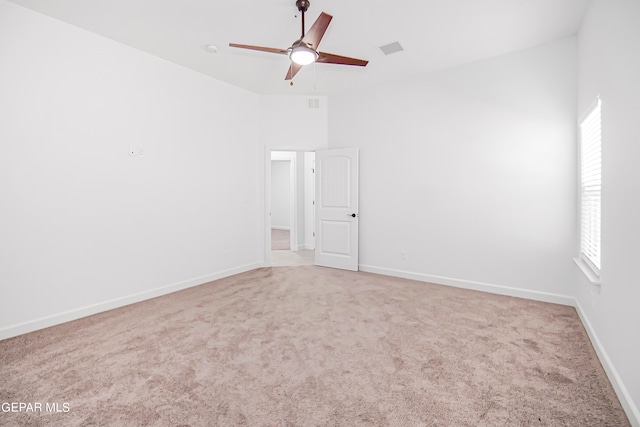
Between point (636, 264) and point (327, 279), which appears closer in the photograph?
point (636, 264)

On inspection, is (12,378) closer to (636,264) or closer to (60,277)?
(60,277)

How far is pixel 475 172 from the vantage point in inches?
168

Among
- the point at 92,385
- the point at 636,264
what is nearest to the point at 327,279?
the point at 92,385

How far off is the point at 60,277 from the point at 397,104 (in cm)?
484

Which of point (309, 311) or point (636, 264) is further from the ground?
point (636, 264)

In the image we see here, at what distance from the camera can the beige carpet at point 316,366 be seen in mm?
1828

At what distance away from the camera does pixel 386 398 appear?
A: 1.96 metres

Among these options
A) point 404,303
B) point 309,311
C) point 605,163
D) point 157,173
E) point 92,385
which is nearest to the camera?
point 92,385

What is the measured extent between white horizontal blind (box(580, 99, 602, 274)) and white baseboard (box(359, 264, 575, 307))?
2.18 feet

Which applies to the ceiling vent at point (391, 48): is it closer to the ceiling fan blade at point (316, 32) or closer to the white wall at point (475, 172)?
the white wall at point (475, 172)

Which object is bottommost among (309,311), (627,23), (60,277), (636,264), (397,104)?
(309,311)

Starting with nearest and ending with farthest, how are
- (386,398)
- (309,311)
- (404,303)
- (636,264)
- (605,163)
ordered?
(636,264) < (386,398) < (605,163) < (309,311) < (404,303)

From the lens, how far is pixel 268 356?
2502 millimetres

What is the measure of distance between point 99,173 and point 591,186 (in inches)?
199
